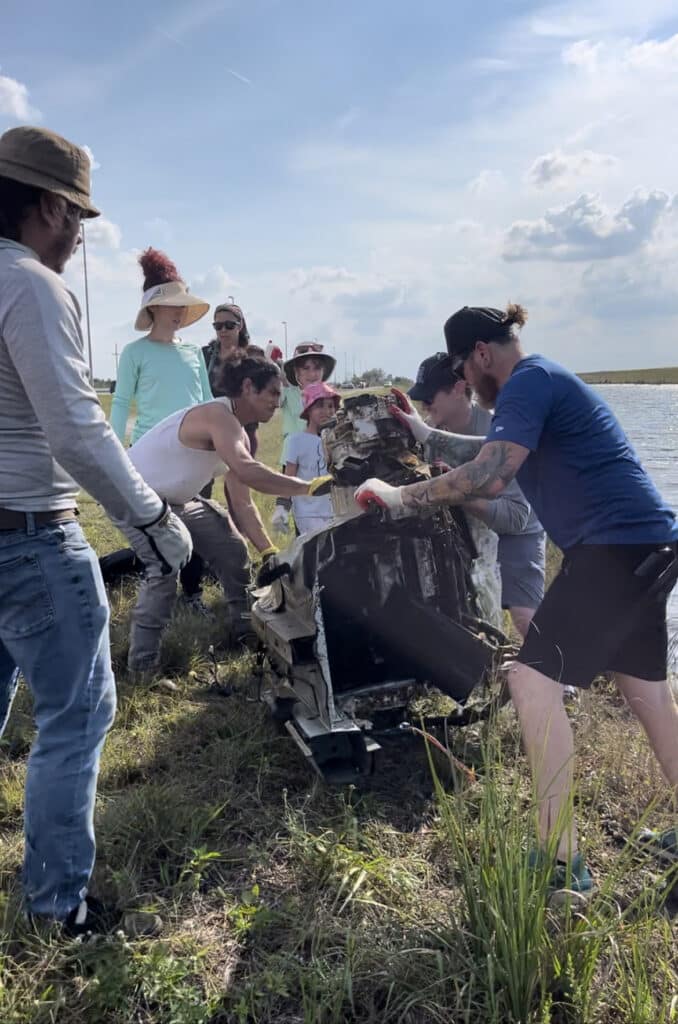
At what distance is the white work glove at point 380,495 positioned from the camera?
10.1ft

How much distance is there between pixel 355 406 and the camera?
3.48m

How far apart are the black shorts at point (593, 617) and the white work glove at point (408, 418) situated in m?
1.10

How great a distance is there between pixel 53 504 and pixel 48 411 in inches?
12.5

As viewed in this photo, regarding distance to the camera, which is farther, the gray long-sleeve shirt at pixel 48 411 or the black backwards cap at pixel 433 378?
the black backwards cap at pixel 433 378

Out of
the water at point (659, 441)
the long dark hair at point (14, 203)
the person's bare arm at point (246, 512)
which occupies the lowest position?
the water at point (659, 441)

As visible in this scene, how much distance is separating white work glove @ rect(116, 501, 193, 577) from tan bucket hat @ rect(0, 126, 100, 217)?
0.93 meters

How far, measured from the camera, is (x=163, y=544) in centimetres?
227

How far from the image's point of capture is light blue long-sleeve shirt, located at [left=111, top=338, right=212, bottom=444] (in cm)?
554

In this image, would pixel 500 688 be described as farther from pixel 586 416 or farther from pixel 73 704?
pixel 73 704

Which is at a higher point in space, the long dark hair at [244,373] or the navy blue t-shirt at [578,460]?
the long dark hair at [244,373]

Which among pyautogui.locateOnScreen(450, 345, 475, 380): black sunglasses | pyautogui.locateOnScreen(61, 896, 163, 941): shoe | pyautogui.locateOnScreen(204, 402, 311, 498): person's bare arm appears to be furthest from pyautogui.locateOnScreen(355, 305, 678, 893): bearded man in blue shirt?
pyautogui.locateOnScreen(204, 402, 311, 498): person's bare arm

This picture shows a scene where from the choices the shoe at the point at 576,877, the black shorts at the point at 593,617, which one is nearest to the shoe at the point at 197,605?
the black shorts at the point at 593,617

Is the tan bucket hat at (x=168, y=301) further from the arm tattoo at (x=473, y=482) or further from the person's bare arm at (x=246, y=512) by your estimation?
the arm tattoo at (x=473, y=482)

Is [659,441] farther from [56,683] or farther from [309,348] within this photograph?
[56,683]
